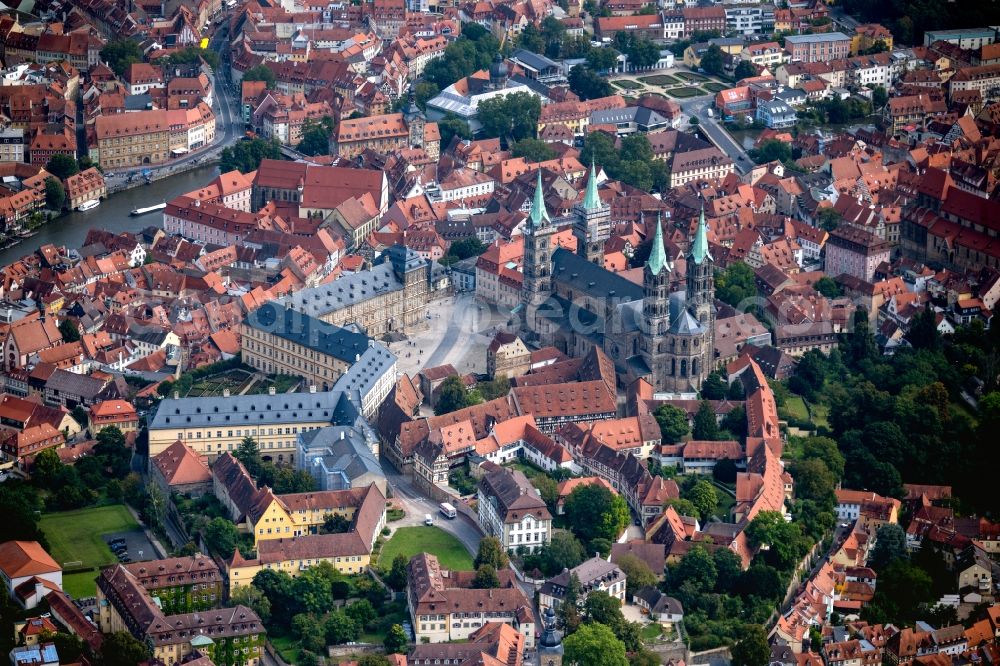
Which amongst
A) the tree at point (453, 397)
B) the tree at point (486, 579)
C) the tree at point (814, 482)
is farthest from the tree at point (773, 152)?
the tree at point (486, 579)

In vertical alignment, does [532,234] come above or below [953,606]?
above

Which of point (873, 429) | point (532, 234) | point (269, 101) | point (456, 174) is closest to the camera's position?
point (873, 429)

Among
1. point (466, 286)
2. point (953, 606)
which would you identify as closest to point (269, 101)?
point (466, 286)

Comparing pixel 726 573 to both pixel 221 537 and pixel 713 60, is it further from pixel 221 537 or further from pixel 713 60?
pixel 713 60

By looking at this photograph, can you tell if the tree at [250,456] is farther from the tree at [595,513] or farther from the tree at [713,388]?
the tree at [713,388]

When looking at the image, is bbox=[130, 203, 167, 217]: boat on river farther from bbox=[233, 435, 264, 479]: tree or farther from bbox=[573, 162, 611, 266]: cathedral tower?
bbox=[233, 435, 264, 479]: tree

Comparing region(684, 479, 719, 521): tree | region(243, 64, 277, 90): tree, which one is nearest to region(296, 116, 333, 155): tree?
region(243, 64, 277, 90): tree

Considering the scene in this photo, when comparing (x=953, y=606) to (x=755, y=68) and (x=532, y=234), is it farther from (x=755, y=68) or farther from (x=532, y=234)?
(x=755, y=68)
